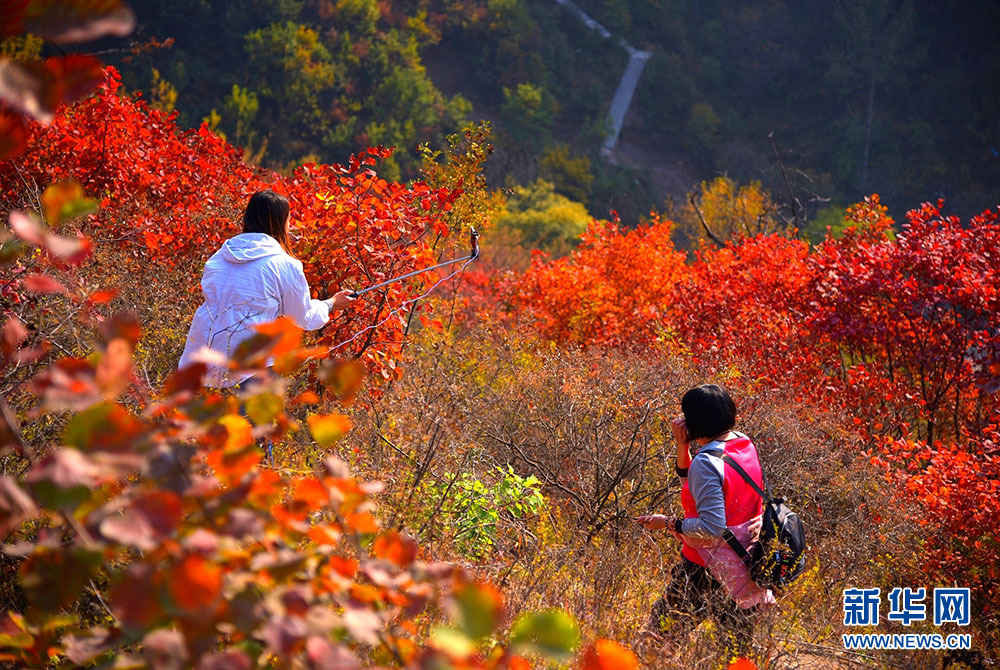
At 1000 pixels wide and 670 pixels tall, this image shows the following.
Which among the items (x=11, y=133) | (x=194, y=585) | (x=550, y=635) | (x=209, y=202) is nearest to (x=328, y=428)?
(x=194, y=585)

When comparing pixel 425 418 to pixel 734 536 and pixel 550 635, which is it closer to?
pixel 734 536

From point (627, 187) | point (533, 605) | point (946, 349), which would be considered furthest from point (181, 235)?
point (627, 187)

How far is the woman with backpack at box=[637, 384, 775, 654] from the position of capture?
2633 millimetres

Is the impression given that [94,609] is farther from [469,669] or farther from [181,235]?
[181,235]

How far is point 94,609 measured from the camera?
7.15 ft

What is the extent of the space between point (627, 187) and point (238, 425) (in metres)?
32.7

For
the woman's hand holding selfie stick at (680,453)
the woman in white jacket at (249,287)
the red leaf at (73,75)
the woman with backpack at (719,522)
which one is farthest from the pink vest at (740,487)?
the red leaf at (73,75)

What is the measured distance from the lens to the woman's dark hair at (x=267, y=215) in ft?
9.67

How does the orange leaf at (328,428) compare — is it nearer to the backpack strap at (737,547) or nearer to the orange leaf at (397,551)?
the orange leaf at (397,551)

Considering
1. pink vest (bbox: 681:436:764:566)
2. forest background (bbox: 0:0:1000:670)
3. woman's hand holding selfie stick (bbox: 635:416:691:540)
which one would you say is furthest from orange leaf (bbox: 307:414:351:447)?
woman's hand holding selfie stick (bbox: 635:416:691:540)

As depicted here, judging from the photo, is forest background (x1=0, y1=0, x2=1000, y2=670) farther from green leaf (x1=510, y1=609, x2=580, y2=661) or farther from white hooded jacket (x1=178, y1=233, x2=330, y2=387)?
white hooded jacket (x1=178, y1=233, x2=330, y2=387)

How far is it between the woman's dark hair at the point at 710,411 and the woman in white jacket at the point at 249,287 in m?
1.46

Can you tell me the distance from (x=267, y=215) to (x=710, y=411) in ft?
5.85

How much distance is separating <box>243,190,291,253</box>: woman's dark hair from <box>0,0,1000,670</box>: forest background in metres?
0.52
